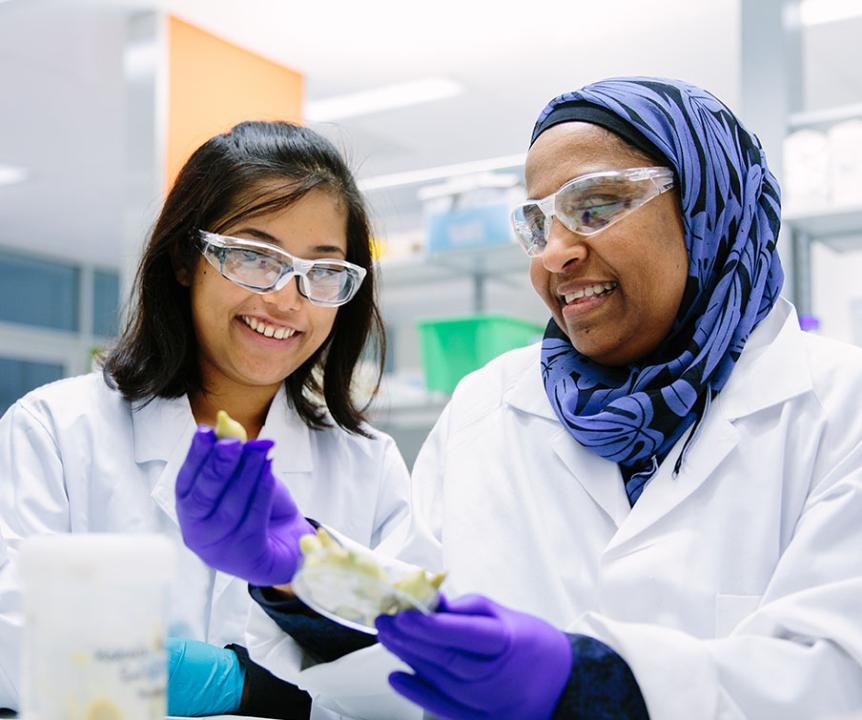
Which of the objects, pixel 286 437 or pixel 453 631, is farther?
pixel 286 437

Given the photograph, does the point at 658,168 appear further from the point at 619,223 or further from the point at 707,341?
the point at 707,341

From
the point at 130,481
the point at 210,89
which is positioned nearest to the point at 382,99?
the point at 210,89

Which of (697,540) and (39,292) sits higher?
(39,292)

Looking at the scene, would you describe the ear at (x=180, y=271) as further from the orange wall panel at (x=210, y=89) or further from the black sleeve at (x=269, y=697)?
the orange wall panel at (x=210, y=89)

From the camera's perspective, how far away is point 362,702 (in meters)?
1.26

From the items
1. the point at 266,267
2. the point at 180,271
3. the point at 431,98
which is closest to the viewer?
the point at 266,267

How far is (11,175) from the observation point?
687 centimetres

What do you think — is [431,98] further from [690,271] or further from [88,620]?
[88,620]

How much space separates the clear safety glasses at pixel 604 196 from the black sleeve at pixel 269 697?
77cm

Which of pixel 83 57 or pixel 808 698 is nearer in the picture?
pixel 808 698

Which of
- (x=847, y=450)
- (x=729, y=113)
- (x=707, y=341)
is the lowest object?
(x=847, y=450)

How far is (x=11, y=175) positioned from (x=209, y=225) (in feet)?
18.6

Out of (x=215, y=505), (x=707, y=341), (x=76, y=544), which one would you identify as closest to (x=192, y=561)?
(x=215, y=505)

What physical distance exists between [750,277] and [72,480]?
42.5 inches
